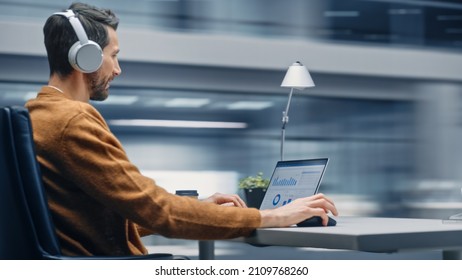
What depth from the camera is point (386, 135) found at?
697 centimetres

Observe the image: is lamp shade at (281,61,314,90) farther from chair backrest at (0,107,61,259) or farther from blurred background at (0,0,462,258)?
blurred background at (0,0,462,258)

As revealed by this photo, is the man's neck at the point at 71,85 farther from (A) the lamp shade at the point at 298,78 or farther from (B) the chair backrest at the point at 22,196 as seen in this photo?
(A) the lamp shade at the point at 298,78

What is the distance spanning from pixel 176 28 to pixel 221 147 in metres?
0.98

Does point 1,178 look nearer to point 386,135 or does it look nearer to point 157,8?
point 157,8

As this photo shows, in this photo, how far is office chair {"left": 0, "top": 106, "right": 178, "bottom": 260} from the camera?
1.11 metres

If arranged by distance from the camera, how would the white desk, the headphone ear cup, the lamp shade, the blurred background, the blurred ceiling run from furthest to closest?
the blurred ceiling → the blurred background → the lamp shade → the headphone ear cup → the white desk

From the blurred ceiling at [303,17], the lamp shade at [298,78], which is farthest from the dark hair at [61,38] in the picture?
the blurred ceiling at [303,17]

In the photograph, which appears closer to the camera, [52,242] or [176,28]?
[52,242]

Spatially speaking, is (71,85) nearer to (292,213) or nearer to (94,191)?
(94,191)

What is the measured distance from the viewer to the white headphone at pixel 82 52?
123cm

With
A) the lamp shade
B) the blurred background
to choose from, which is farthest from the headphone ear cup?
the blurred background

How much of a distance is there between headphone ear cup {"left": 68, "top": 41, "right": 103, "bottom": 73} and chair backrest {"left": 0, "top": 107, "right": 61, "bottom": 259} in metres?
0.15

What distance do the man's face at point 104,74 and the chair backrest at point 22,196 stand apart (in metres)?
0.22

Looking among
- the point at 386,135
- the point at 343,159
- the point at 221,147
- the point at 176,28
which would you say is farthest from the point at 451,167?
the point at 176,28
